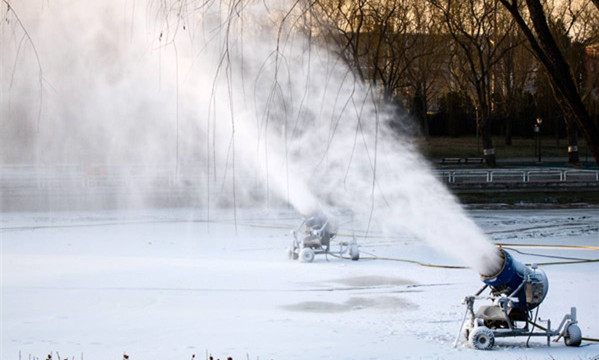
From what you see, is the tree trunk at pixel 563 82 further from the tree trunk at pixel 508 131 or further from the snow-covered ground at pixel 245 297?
the tree trunk at pixel 508 131

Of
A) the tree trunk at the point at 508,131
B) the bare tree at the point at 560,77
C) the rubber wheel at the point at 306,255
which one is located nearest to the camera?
the bare tree at the point at 560,77

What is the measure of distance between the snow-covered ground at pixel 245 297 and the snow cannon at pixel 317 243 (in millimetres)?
265

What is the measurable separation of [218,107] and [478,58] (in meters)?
27.2

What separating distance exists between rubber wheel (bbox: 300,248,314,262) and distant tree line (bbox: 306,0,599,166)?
3.28 m

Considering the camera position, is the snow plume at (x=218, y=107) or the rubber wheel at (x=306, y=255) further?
the rubber wheel at (x=306, y=255)

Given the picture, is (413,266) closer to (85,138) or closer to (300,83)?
(300,83)

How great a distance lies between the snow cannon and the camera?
15.0m

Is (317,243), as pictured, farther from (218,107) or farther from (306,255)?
(218,107)

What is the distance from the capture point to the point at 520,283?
8.88m

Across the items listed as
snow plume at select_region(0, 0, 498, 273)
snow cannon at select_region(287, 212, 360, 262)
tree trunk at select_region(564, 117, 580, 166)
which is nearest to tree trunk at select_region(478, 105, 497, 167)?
tree trunk at select_region(564, 117, 580, 166)

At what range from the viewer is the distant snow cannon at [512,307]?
8586 millimetres

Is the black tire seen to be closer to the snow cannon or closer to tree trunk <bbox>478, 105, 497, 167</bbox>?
the snow cannon

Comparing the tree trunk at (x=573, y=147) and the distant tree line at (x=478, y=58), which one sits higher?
the distant tree line at (x=478, y=58)

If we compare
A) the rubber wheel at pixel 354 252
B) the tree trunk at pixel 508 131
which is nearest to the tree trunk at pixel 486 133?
the tree trunk at pixel 508 131
